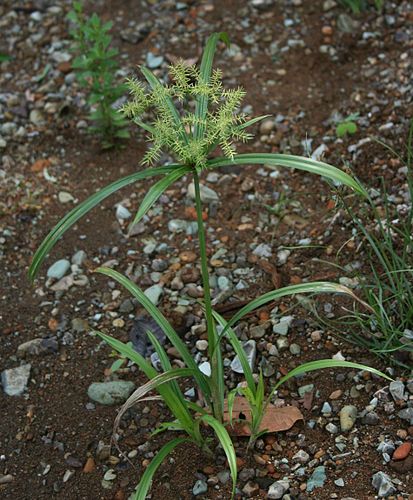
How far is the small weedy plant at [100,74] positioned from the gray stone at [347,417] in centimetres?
153

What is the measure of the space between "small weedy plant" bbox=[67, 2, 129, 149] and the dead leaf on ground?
1.38 metres

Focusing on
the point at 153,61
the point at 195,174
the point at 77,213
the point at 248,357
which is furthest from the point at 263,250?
the point at 153,61

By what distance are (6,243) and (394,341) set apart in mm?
1642

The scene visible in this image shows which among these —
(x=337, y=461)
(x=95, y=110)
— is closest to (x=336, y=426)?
(x=337, y=461)

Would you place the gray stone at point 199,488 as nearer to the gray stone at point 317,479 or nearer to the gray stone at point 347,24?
the gray stone at point 317,479

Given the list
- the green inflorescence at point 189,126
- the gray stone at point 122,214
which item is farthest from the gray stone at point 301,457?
the gray stone at point 122,214

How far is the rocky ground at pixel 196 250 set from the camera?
2375 mm

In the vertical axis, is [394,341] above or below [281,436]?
above

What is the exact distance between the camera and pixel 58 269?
10.2ft

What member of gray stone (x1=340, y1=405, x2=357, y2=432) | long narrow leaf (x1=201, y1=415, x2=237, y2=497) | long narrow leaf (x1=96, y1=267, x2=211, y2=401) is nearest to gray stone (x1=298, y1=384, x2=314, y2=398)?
gray stone (x1=340, y1=405, x2=357, y2=432)

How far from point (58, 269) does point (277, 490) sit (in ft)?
4.34

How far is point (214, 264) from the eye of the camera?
3.04 meters

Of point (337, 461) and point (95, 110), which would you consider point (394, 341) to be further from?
point (95, 110)

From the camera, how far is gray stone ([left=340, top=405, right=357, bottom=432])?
237 centimetres
